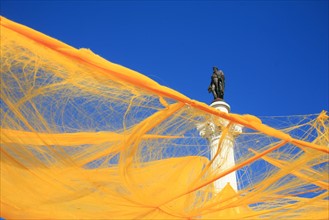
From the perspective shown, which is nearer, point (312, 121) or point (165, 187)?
point (165, 187)

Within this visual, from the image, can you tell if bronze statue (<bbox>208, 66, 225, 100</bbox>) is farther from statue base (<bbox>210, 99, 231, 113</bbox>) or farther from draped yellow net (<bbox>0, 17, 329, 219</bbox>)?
draped yellow net (<bbox>0, 17, 329, 219</bbox>)

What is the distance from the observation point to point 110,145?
13.4 feet

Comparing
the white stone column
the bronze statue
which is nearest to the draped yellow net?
the white stone column

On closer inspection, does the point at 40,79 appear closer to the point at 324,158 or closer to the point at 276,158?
the point at 276,158

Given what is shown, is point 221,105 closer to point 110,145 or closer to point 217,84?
point 217,84

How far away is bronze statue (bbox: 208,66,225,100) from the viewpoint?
13.7 m

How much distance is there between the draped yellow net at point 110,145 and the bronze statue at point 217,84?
354 inches

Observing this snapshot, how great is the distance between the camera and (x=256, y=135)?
4234 millimetres

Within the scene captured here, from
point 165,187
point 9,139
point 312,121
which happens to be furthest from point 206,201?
point 9,139

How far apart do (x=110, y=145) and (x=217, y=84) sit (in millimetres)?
10413

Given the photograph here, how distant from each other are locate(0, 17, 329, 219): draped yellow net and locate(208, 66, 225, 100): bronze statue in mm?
8982

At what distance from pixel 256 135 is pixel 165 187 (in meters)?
1.03

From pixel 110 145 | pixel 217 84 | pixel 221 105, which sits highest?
pixel 217 84

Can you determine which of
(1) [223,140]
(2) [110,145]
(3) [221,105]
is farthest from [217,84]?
(2) [110,145]
